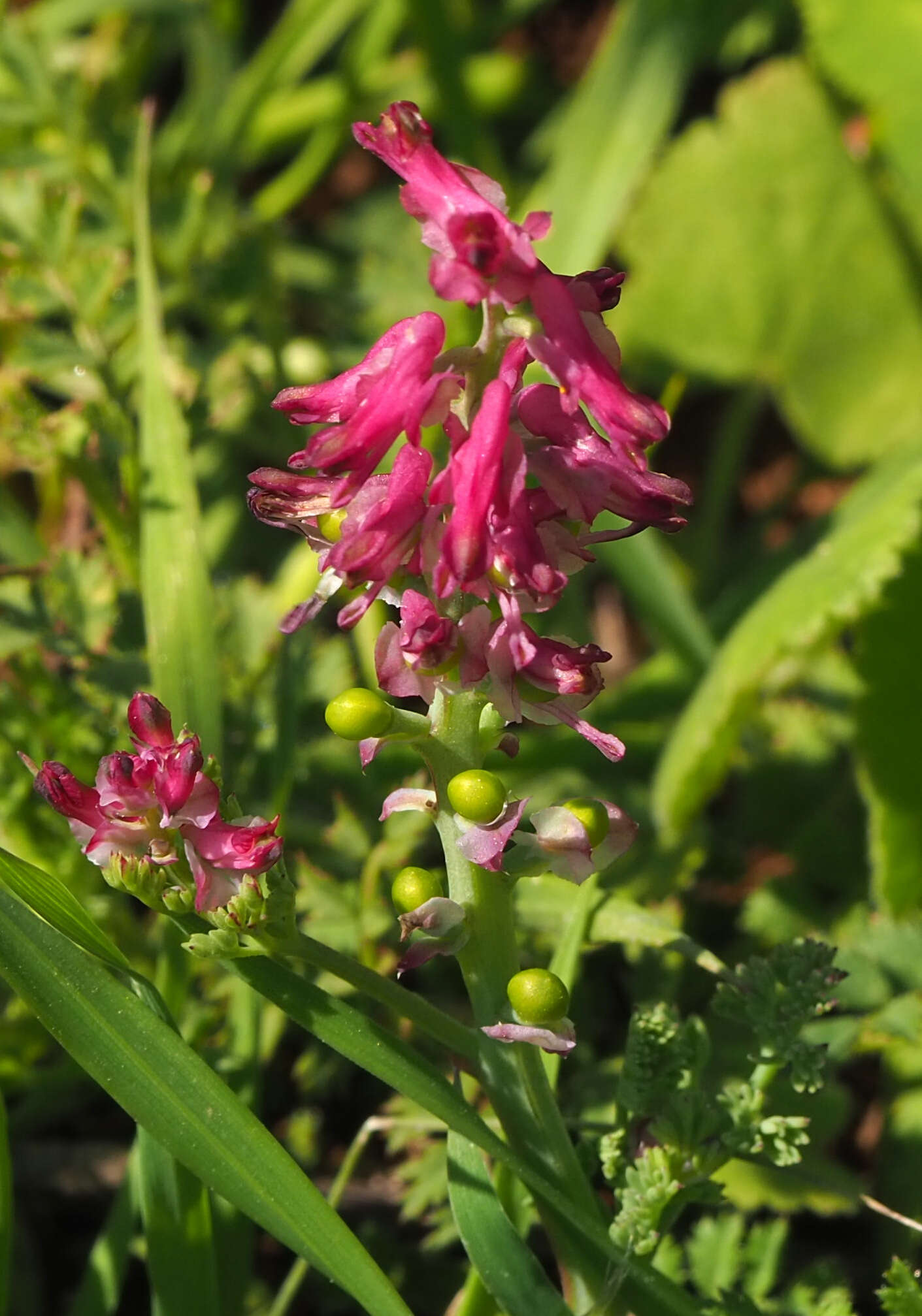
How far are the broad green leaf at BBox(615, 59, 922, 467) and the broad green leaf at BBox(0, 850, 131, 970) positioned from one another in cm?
244

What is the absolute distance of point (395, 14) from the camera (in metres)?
3.93

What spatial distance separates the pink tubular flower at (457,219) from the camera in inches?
44.5

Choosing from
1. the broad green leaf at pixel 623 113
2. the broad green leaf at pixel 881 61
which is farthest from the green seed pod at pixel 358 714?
the broad green leaf at pixel 881 61

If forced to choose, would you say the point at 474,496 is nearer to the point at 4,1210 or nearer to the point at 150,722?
the point at 150,722

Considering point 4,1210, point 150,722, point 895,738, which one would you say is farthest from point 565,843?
point 895,738

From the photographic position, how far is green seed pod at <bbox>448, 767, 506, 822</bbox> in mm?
1296

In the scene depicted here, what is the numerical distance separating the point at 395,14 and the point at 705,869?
2725 millimetres

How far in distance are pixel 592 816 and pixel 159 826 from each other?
453 mm

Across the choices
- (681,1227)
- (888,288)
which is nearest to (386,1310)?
(681,1227)

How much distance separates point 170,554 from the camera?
2.13 m

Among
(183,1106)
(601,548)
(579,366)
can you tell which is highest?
(579,366)

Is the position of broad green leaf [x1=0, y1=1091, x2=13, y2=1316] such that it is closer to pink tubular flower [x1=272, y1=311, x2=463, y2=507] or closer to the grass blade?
pink tubular flower [x1=272, y1=311, x2=463, y2=507]

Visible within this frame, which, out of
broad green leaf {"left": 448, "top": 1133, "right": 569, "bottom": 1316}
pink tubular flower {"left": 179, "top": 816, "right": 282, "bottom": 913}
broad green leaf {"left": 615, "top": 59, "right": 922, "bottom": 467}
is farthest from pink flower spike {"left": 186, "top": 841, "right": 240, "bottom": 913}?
broad green leaf {"left": 615, "top": 59, "right": 922, "bottom": 467}

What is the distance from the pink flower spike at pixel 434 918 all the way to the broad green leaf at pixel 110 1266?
79 centimetres
